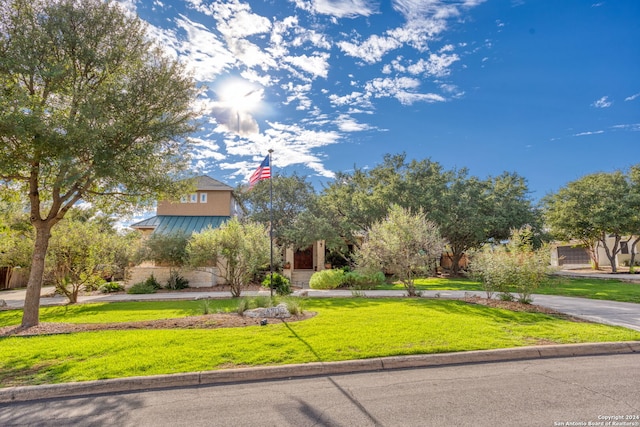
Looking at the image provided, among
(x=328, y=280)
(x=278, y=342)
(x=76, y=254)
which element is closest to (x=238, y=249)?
(x=328, y=280)

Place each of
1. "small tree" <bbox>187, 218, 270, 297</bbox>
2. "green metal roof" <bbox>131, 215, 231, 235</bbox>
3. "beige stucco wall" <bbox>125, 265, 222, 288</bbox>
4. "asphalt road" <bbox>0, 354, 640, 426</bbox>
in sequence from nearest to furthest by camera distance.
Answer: "asphalt road" <bbox>0, 354, 640, 426</bbox> → "small tree" <bbox>187, 218, 270, 297</bbox> → "beige stucco wall" <bbox>125, 265, 222, 288</bbox> → "green metal roof" <bbox>131, 215, 231, 235</bbox>

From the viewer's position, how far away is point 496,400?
403 centimetres

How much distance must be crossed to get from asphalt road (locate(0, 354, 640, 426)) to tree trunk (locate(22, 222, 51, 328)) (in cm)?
584

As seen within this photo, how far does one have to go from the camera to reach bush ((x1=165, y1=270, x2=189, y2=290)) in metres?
19.5

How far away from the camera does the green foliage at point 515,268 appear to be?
32.9 ft

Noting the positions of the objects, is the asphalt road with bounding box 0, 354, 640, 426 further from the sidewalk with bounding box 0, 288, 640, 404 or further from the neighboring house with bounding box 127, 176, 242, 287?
the neighboring house with bounding box 127, 176, 242, 287

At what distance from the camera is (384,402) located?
401cm

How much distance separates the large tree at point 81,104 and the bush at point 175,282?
10.1 meters

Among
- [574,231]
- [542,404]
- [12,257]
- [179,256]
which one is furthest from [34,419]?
[574,231]

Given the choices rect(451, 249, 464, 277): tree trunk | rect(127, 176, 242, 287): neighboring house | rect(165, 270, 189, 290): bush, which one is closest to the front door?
rect(127, 176, 242, 287): neighboring house

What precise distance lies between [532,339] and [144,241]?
1995 centimetres

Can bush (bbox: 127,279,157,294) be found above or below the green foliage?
below

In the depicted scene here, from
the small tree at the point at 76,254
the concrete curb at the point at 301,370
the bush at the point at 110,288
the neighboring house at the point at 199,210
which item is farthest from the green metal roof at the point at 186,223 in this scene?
the concrete curb at the point at 301,370

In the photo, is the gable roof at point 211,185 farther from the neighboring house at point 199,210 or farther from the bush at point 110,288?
the bush at point 110,288
